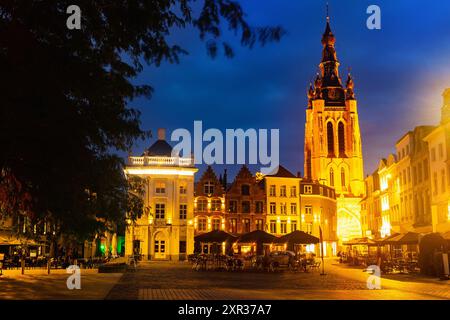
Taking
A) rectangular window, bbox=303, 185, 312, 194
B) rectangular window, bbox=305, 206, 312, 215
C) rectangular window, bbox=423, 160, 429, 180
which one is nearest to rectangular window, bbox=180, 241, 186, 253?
rectangular window, bbox=305, 206, 312, 215

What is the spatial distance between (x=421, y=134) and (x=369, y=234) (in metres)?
28.9

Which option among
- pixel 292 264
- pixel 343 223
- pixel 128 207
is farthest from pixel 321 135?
pixel 128 207

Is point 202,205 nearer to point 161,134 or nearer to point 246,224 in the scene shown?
point 246,224

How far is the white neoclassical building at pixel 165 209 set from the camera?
61969mm

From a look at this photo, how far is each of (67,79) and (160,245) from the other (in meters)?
54.1

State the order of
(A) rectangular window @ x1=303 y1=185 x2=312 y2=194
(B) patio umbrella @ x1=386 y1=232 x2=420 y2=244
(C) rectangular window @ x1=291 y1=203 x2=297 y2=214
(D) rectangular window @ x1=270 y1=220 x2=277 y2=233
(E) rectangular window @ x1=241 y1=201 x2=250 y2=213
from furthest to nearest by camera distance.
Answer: (A) rectangular window @ x1=303 y1=185 x2=312 y2=194
(C) rectangular window @ x1=291 y1=203 x2=297 y2=214
(D) rectangular window @ x1=270 y1=220 x2=277 y2=233
(E) rectangular window @ x1=241 y1=201 x2=250 y2=213
(B) patio umbrella @ x1=386 y1=232 x2=420 y2=244

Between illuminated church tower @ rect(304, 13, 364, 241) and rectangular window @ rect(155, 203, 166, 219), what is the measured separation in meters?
54.0

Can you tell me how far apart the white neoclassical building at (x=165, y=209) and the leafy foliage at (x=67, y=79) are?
50.1 meters

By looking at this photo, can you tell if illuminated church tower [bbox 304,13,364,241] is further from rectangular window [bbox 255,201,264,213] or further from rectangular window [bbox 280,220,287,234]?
rectangular window [bbox 255,201,264,213]

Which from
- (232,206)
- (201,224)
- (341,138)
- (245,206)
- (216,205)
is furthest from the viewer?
(341,138)

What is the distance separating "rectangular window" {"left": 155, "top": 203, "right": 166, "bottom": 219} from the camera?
62.9 meters

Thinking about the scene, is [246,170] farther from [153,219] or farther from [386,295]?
[386,295]

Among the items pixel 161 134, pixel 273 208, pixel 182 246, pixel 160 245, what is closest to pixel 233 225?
pixel 273 208

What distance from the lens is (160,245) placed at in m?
62.4
